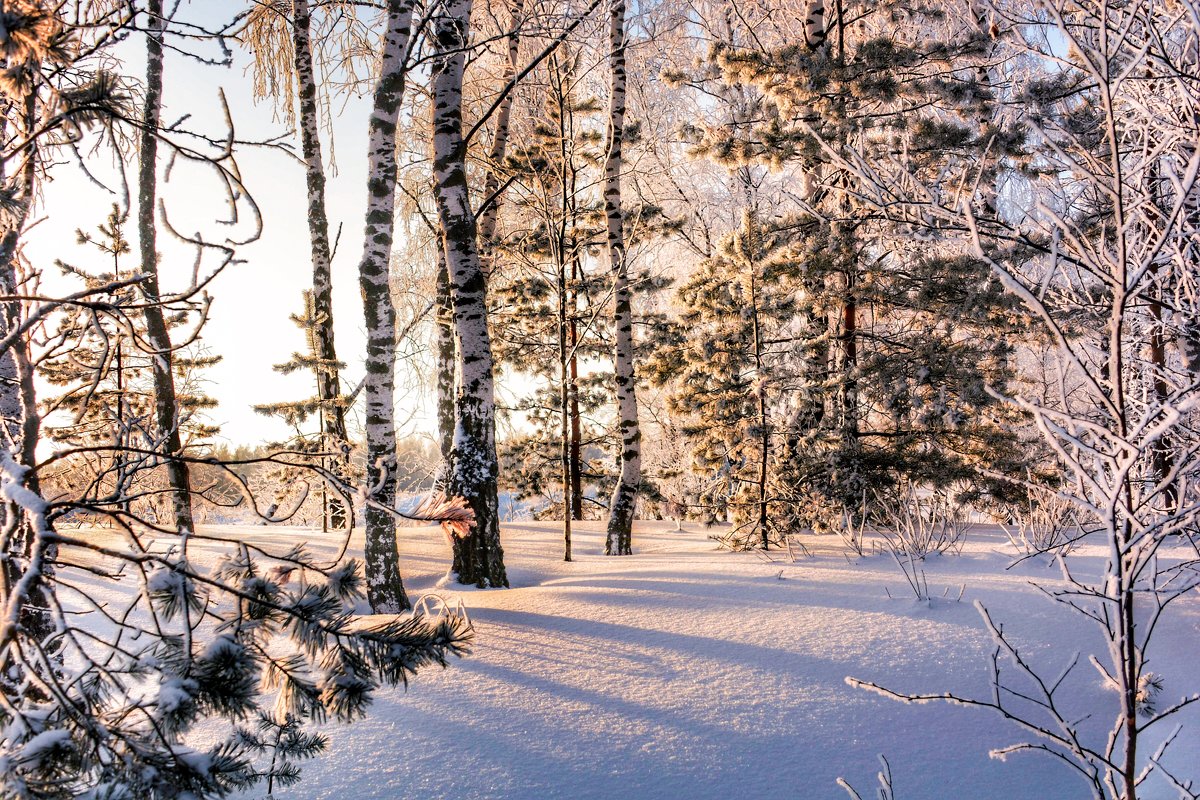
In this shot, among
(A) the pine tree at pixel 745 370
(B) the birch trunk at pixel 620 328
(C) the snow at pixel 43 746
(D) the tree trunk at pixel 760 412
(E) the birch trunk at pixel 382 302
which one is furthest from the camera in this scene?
(B) the birch trunk at pixel 620 328

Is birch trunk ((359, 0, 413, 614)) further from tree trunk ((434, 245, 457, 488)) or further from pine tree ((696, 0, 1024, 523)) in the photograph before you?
tree trunk ((434, 245, 457, 488))

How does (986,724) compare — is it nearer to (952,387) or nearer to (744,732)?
(744,732)

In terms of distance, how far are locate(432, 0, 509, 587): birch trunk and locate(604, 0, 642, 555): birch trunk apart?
8.58 feet

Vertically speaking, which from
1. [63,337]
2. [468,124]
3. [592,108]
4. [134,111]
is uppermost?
[468,124]

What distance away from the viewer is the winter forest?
151cm

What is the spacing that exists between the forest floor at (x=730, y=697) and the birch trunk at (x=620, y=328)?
3.29 meters

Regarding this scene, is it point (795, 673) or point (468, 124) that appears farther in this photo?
point (468, 124)

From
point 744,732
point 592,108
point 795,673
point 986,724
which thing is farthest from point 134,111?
point 592,108

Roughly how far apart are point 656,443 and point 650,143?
8.78 m

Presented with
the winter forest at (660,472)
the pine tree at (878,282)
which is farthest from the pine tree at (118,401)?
the pine tree at (878,282)

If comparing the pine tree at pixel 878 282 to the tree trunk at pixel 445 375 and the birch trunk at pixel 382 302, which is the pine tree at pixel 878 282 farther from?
the birch trunk at pixel 382 302

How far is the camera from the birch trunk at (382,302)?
183 inches

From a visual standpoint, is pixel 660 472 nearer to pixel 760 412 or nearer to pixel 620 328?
pixel 620 328

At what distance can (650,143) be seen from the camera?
417 inches
